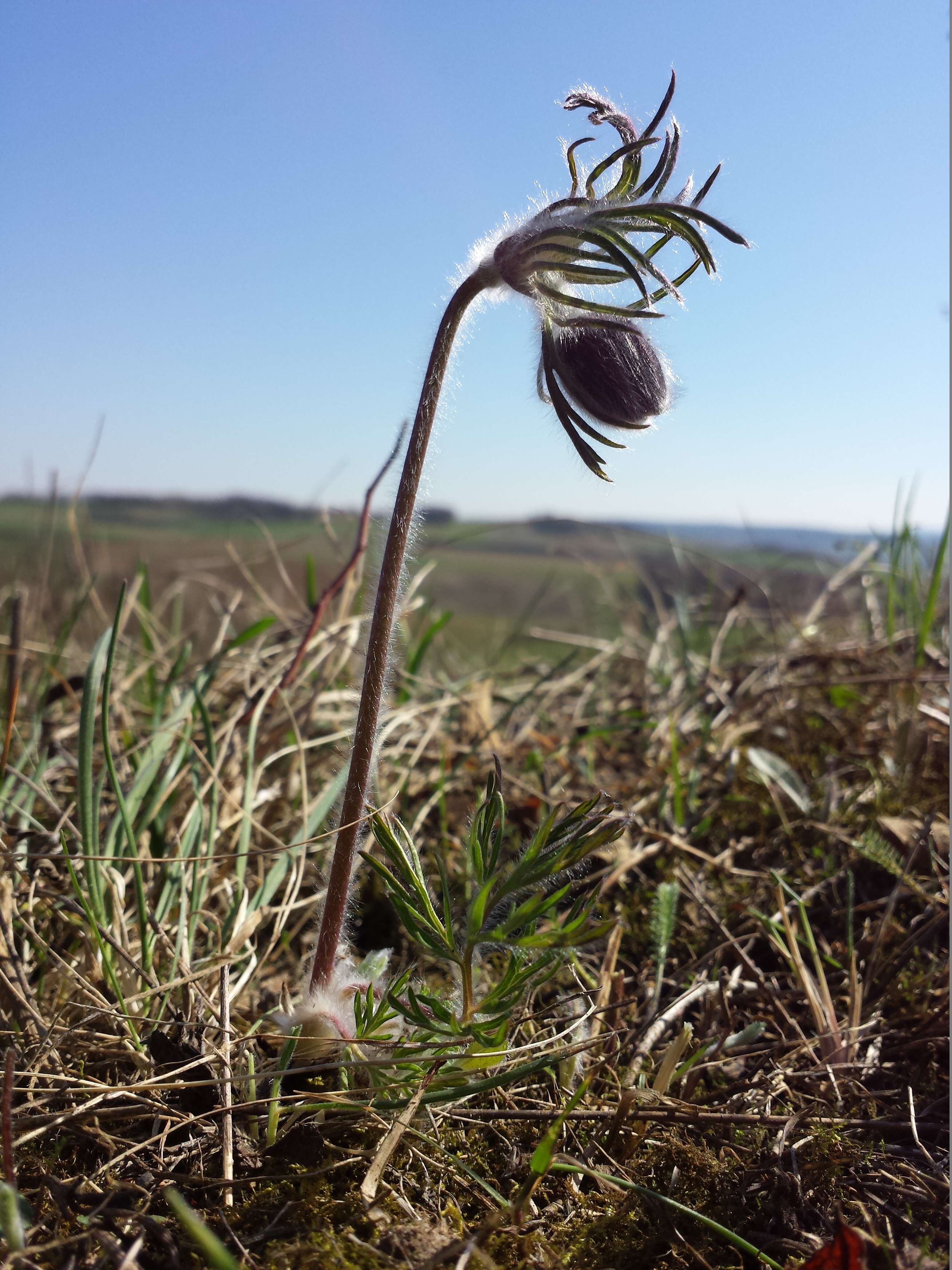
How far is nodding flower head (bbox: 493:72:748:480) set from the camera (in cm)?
131

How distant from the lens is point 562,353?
1416mm

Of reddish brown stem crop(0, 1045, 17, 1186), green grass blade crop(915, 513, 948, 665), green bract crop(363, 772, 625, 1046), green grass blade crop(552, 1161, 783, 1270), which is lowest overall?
green grass blade crop(552, 1161, 783, 1270)

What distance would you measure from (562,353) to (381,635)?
21.3 inches

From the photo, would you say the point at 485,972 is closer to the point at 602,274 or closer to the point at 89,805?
the point at 89,805

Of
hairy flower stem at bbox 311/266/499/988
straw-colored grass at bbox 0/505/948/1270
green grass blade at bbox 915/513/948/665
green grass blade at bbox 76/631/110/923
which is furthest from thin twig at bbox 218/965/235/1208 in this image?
green grass blade at bbox 915/513/948/665

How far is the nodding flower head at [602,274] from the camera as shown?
4.29ft

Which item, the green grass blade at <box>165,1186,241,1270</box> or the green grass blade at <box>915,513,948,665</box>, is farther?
the green grass blade at <box>915,513,948,665</box>

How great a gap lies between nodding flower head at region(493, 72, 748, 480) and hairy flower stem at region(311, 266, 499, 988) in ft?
0.30

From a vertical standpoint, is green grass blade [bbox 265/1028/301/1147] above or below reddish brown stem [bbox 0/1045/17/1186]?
below

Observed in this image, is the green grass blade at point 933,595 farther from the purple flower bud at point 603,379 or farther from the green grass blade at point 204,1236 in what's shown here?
the green grass blade at point 204,1236

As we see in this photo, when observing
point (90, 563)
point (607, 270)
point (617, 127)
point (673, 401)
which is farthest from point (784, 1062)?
point (90, 563)

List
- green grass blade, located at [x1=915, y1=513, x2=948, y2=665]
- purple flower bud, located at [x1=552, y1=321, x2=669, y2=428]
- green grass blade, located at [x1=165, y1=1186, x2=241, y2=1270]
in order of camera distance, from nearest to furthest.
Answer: green grass blade, located at [x1=165, y1=1186, x2=241, y2=1270] < purple flower bud, located at [x1=552, y1=321, x2=669, y2=428] < green grass blade, located at [x1=915, y1=513, x2=948, y2=665]

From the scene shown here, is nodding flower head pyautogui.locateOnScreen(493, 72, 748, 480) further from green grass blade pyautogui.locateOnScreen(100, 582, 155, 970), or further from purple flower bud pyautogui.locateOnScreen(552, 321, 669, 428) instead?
green grass blade pyautogui.locateOnScreen(100, 582, 155, 970)

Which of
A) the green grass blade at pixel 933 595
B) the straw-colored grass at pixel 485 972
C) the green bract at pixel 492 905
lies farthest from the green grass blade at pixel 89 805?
the green grass blade at pixel 933 595
